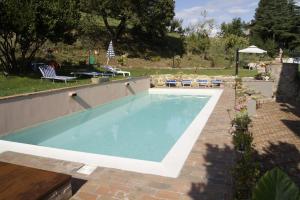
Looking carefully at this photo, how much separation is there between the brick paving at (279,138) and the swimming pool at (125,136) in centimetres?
156


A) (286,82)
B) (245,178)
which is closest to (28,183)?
(245,178)

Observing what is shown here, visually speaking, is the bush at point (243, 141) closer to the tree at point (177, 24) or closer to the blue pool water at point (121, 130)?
the blue pool water at point (121, 130)

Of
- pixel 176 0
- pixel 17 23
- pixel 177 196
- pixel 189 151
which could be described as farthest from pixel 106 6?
pixel 177 196

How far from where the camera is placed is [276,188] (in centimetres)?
153

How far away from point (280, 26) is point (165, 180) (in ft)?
158

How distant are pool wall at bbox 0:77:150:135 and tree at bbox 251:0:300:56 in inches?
1420

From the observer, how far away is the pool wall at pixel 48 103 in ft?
29.3

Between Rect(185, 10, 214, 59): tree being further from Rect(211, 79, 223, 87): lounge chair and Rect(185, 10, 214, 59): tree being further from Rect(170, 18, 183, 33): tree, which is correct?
Rect(211, 79, 223, 87): lounge chair

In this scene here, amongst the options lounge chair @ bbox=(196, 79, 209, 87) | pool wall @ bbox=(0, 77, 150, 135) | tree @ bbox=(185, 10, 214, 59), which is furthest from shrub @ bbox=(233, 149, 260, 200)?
tree @ bbox=(185, 10, 214, 59)

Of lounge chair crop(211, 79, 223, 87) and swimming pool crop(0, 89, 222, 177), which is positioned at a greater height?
lounge chair crop(211, 79, 223, 87)

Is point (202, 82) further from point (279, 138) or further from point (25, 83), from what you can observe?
point (279, 138)

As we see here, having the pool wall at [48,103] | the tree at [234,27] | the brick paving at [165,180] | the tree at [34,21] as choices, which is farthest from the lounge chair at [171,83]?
the tree at [234,27]

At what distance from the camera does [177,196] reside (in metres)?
4.40

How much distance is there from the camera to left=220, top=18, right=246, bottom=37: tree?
150 ft
